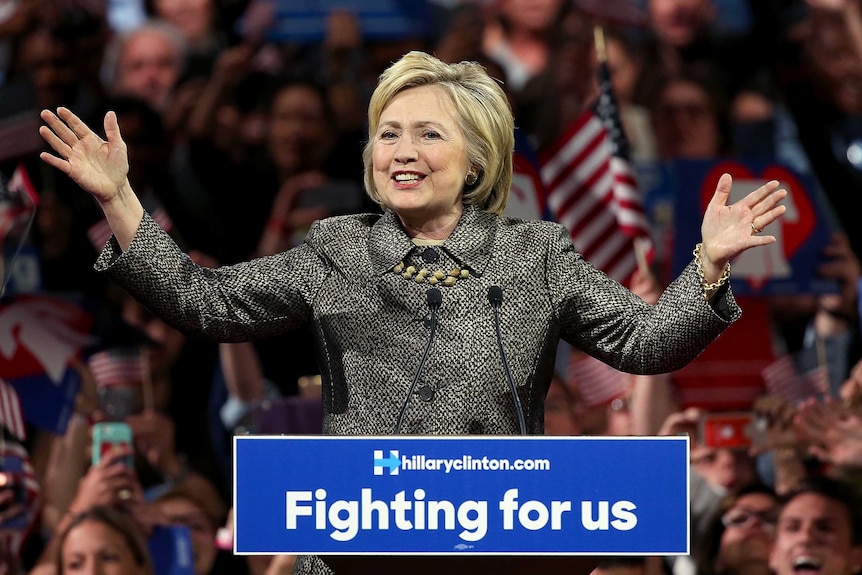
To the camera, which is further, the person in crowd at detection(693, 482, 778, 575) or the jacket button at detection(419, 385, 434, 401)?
the person in crowd at detection(693, 482, 778, 575)

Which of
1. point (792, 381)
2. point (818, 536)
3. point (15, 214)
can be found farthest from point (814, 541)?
point (15, 214)

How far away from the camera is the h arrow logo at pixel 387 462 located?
175 cm

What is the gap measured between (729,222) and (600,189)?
3.18 meters

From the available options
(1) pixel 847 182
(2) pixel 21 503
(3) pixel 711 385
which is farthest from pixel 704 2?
(2) pixel 21 503

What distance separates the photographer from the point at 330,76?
231 inches

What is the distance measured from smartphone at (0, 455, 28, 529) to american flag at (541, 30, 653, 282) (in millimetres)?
1881

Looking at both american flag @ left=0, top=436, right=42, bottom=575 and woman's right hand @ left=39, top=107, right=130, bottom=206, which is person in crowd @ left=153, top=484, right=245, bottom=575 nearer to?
american flag @ left=0, top=436, right=42, bottom=575

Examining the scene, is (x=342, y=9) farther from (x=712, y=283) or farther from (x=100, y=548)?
(x=712, y=283)

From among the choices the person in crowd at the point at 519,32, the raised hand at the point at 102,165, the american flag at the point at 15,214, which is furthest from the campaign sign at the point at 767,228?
the raised hand at the point at 102,165

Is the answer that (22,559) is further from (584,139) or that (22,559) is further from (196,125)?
(584,139)

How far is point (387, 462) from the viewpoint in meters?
1.75

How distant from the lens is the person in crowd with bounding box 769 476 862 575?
449cm

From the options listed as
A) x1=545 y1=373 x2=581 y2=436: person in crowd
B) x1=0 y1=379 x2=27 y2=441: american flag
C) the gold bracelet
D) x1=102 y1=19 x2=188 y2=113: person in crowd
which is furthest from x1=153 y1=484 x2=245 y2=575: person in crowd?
the gold bracelet

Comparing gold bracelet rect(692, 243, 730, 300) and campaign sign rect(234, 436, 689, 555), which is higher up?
gold bracelet rect(692, 243, 730, 300)
